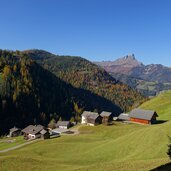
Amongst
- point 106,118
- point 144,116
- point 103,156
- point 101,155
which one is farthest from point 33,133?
point 103,156

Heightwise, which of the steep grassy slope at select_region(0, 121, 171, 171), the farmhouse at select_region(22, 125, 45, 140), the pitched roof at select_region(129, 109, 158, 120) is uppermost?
the pitched roof at select_region(129, 109, 158, 120)

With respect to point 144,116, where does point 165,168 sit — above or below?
below

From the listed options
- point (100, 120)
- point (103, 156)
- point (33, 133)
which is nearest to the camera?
point (103, 156)

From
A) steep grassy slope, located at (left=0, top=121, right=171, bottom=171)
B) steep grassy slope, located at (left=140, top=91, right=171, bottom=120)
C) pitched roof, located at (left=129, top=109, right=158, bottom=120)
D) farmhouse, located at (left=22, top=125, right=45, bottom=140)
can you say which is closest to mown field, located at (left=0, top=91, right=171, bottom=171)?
steep grassy slope, located at (left=0, top=121, right=171, bottom=171)

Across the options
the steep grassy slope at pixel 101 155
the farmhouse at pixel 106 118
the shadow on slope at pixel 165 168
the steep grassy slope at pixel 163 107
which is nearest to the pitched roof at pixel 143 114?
the steep grassy slope at pixel 163 107

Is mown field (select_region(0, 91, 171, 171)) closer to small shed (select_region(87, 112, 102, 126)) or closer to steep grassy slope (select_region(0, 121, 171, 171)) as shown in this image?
steep grassy slope (select_region(0, 121, 171, 171))

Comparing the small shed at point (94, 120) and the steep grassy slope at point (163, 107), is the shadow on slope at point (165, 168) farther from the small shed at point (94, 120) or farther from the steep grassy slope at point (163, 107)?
the small shed at point (94, 120)

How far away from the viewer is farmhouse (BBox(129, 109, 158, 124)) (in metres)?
125

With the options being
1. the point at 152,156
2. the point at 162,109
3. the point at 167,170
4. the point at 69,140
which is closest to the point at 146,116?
the point at 162,109

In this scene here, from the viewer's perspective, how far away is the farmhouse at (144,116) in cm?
12469

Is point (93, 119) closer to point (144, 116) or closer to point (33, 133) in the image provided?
point (144, 116)

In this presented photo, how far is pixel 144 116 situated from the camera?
128 metres

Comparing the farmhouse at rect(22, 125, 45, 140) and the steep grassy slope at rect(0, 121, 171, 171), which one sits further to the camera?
the farmhouse at rect(22, 125, 45, 140)

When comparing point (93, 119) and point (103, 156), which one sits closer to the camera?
point (103, 156)
